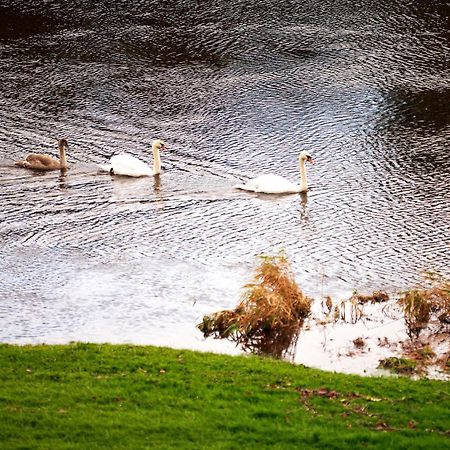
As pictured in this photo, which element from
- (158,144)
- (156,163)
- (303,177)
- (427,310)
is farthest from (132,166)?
(427,310)

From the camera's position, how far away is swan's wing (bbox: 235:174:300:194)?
88.7 ft

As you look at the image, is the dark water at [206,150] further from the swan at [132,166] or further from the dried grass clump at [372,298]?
the dried grass clump at [372,298]

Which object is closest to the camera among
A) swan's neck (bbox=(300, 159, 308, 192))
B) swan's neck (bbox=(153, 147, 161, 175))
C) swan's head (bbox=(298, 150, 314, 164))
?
swan's neck (bbox=(300, 159, 308, 192))

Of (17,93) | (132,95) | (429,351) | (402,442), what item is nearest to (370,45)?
(132,95)

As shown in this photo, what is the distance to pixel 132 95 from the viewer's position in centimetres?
3569

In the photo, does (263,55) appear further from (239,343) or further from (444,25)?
(239,343)

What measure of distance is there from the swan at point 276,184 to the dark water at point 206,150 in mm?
341

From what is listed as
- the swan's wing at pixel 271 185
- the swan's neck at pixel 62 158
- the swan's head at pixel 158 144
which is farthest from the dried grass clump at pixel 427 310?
the swan's neck at pixel 62 158

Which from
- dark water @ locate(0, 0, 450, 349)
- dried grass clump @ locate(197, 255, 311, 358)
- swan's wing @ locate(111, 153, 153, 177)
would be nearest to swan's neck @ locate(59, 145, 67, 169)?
dark water @ locate(0, 0, 450, 349)

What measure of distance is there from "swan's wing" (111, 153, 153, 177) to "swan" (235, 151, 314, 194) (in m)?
2.87

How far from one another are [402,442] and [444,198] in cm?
1395

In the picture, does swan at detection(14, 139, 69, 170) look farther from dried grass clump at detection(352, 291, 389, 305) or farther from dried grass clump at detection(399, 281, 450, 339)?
dried grass clump at detection(399, 281, 450, 339)

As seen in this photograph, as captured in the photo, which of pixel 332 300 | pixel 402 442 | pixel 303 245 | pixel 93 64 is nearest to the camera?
pixel 402 442

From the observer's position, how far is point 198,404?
14.1 m
